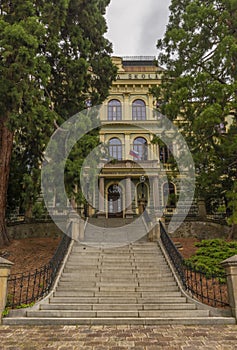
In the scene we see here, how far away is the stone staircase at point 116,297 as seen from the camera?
6391 mm

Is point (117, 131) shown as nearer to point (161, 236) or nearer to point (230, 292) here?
point (161, 236)

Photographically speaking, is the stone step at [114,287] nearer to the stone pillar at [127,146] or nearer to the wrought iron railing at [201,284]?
the wrought iron railing at [201,284]

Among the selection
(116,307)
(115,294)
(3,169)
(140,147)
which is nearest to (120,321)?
(116,307)

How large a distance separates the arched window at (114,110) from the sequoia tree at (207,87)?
12.3 metres

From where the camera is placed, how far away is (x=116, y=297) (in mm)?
7578

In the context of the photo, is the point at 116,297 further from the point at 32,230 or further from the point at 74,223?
the point at 32,230

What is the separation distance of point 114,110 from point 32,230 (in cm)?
1500

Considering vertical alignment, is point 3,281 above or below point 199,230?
below

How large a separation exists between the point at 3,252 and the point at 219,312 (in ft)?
28.5

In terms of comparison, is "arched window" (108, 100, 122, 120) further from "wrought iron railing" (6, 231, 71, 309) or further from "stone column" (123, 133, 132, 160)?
"wrought iron railing" (6, 231, 71, 309)

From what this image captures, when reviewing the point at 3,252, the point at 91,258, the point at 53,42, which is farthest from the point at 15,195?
the point at 53,42

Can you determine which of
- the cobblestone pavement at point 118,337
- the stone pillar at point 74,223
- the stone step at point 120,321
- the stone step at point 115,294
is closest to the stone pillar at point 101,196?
the stone pillar at point 74,223

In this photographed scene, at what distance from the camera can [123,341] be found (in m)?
Answer: 5.20

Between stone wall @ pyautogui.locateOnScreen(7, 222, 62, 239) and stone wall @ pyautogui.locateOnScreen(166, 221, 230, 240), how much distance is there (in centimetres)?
653
